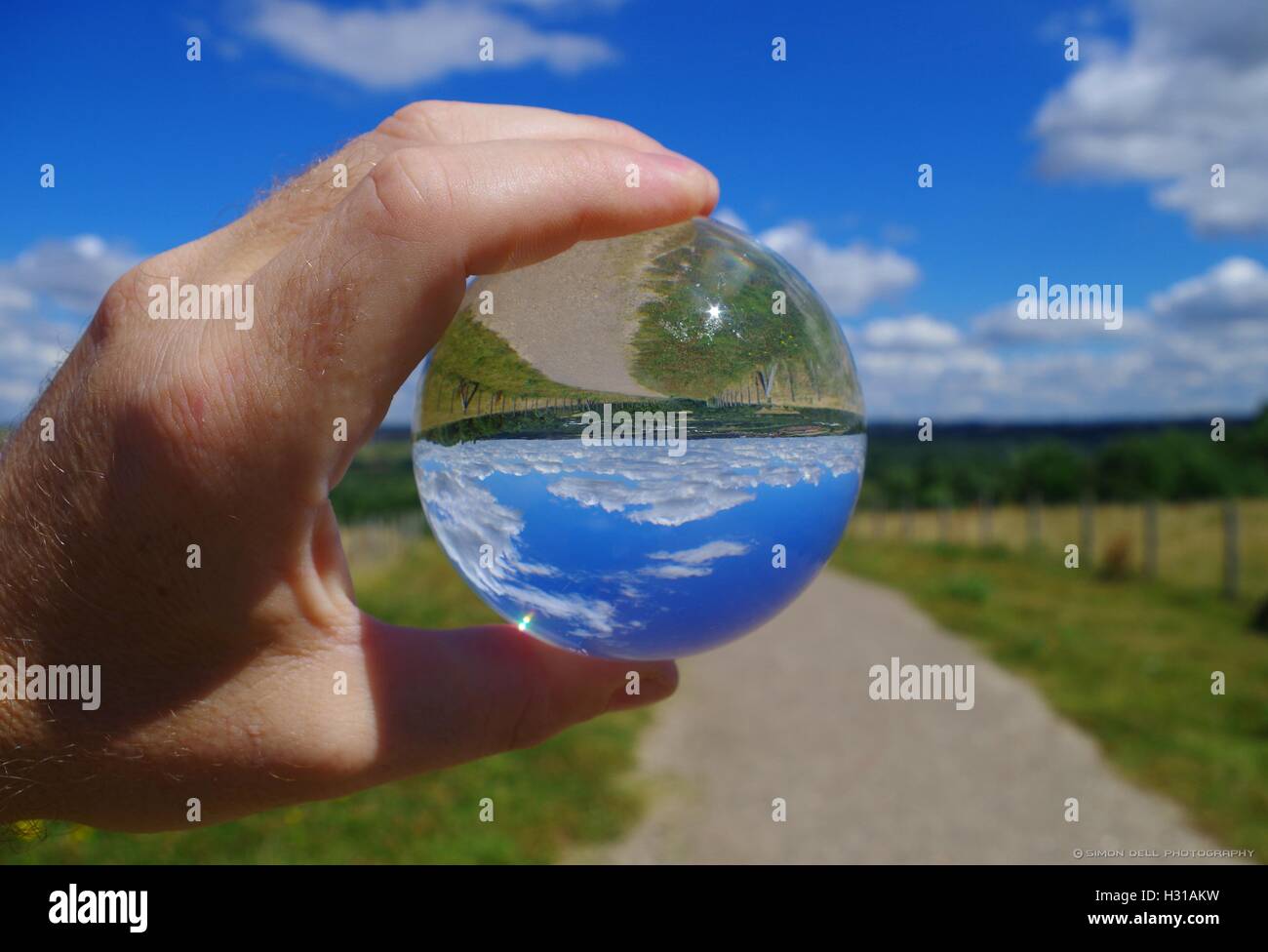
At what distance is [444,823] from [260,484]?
6221mm

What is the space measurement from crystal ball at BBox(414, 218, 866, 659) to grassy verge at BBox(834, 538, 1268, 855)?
7029 millimetres

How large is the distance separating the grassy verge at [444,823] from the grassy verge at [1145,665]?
5078 millimetres

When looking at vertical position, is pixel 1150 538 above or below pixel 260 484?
below

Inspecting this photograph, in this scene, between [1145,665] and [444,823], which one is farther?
[1145,665]

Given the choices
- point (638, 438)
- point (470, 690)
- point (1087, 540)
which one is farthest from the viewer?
point (1087, 540)

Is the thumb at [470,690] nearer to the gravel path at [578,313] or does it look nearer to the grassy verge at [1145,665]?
the gravel path at [578,313]

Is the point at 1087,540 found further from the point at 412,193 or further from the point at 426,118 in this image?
the point at 412,193

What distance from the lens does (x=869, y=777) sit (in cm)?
917

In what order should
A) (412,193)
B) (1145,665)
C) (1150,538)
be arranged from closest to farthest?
1. (412,193)
2. (1145,665)
3. (1150,538)

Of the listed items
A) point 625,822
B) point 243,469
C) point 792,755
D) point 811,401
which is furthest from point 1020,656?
point 243,469

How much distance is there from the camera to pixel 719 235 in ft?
8.34

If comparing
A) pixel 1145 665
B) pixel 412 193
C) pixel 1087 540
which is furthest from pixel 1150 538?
pixel 412 193

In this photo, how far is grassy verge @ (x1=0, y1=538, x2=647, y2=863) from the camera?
6664 mm

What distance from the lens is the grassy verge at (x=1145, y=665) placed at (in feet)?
27.8
